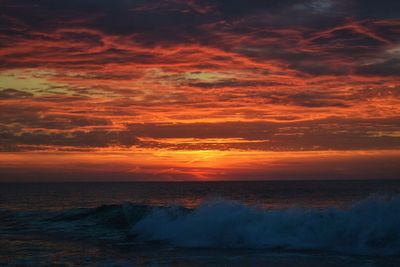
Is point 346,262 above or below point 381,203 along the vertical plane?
below

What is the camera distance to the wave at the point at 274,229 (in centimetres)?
1833

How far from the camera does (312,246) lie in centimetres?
1833

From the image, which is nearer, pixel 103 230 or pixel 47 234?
pixel 47 234

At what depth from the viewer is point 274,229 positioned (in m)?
20.4

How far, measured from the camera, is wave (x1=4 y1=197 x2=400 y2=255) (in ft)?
60.1

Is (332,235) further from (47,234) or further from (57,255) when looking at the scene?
(47,234)

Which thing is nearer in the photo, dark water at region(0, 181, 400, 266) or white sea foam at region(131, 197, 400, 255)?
dark water at region(0, 181, 400, 266)

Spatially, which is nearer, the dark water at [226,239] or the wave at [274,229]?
the dark water at [226,239]

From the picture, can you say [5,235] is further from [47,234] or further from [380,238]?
[380,238]

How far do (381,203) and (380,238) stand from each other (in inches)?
105

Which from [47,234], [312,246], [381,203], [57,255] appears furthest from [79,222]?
[381,203]

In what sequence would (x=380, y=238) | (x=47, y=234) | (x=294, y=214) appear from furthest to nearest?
(x=47, y=234) < (x=294, y=214) < (x=380, y=238)

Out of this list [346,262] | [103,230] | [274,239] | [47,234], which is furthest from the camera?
[103,230]

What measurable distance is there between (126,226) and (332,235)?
497 inches
